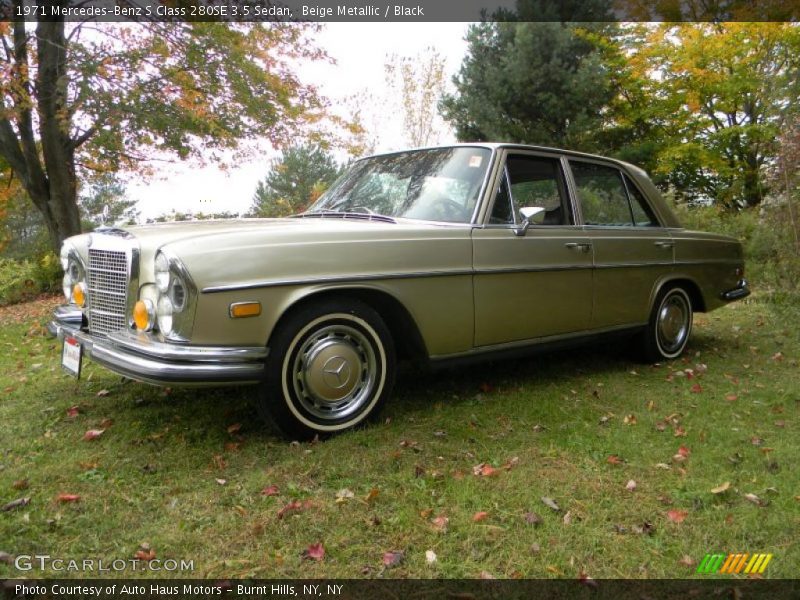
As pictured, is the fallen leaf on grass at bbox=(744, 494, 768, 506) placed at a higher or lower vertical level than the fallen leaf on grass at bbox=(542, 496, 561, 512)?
lower

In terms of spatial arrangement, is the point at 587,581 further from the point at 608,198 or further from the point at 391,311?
the point at 608,198

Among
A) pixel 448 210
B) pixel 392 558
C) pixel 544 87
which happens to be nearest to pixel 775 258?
pixel 448 210

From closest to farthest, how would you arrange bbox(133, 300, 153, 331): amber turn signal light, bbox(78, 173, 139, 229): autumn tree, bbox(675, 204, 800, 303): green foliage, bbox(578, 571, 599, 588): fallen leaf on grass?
bbox(578, 571, 599, 588): fallen leaf on grass < bbox(133, 300, 153, 331): amber turn signal light < bbox(675, 204, 800, 303): green foliage < bbox(78, 173, 139, 229): autumn tree

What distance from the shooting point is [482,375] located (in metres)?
4.73

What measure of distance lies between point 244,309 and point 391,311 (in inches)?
37.0

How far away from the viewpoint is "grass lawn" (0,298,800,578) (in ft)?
7.58

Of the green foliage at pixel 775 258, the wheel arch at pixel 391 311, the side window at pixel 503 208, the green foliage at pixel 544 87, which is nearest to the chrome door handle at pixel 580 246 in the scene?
the side window at pixel 503 208

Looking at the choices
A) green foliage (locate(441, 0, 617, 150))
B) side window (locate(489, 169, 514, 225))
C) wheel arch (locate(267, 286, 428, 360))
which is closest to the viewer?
wheel arch (locate(267, 286, 428, 360))

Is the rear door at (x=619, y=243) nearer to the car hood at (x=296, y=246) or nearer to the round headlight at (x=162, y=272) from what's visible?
the car hood at (x=296, y=246)

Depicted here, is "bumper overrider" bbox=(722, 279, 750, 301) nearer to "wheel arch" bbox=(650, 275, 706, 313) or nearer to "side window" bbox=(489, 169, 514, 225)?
"wheel arch" bbox=(650, 275, 706, 313)

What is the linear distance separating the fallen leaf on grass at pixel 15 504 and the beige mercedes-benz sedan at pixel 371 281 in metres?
0.68

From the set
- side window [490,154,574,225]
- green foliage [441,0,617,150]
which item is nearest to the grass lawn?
side window [490,154,574,225]

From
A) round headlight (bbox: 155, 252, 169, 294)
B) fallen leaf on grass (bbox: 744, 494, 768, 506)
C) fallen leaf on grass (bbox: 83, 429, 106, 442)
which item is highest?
round headlight (bbox: 155, 252, 169, 294)

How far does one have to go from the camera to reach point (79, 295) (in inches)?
146
